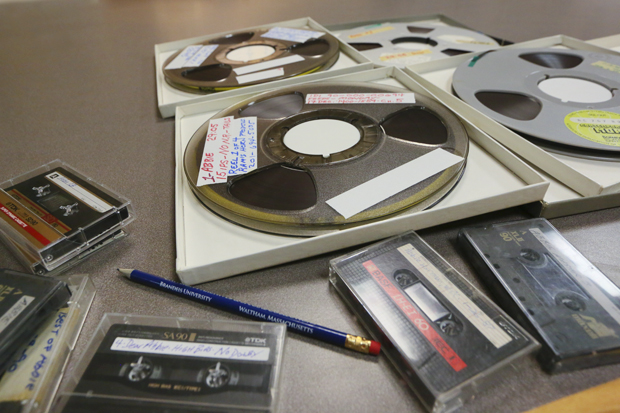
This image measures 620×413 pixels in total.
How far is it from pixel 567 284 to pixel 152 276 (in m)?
0.60

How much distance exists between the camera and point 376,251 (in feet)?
1.93

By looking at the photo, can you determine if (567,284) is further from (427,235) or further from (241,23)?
(241,23)

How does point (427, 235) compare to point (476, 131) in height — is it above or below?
below

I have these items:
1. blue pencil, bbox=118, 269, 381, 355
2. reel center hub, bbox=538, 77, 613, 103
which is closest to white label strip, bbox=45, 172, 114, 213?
blue pencil, bbox=118, 269, 381, 355

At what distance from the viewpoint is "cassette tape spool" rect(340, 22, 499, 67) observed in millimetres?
1265

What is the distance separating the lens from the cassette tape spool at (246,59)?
112cm

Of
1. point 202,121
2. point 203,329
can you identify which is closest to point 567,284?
point 203,329

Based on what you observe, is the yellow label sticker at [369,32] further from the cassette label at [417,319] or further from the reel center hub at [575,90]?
the cassette label at [417,319]

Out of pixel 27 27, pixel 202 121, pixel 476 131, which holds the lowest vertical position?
pixel 27 27

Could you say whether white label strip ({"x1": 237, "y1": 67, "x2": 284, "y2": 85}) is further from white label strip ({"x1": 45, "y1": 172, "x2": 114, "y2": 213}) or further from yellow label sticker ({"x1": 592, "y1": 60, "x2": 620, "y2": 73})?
yellow label sticker ({"x1": 592, "y1": 60, "x2": 620, "y2": 73})

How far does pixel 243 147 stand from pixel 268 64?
1.68 feet

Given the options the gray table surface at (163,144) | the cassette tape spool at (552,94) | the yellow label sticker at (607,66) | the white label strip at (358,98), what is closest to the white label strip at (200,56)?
the gray table surface at (163,144)

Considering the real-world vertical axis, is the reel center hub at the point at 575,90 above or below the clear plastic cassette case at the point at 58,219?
above

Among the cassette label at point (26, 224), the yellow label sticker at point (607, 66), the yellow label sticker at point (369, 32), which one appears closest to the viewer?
the cassette label at point (26, 224)
